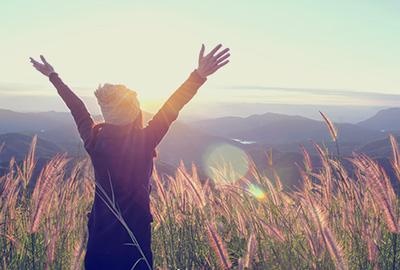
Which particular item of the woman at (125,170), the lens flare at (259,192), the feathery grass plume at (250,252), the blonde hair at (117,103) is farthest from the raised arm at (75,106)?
the feathery grass plume at (250,252)

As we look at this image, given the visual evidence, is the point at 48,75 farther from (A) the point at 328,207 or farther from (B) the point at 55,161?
(A) the point at 328,207

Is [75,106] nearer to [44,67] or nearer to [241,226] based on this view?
[44,67]

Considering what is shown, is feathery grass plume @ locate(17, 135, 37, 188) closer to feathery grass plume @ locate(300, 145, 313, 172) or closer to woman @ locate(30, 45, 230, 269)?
woman @ locate(30, 45, 230, 269)

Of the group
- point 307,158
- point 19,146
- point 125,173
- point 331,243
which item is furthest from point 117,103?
point 19,146

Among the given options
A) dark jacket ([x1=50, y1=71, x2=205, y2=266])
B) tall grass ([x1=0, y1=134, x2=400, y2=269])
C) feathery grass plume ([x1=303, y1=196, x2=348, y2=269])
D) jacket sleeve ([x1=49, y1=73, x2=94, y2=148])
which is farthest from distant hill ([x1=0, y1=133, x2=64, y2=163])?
feathery grass plume ([x1=303, y1=196, x2=348, y2=269])

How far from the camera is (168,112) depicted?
12.4 feet

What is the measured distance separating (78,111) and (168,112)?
73cm

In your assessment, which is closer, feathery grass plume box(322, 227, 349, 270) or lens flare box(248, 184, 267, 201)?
feathery grass plume box(322, 227, 349, 270)

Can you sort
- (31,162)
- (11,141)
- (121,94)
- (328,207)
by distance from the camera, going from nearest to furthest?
(121,94) → (328,207) → (31,162) → (11,141)

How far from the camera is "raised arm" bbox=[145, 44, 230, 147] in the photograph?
3760 millimetres

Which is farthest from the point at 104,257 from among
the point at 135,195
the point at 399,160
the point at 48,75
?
the point at 399,160

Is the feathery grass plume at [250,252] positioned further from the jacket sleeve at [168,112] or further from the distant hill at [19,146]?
the distant hill at [19,146]

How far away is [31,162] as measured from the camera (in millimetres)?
4613

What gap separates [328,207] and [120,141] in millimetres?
1701
